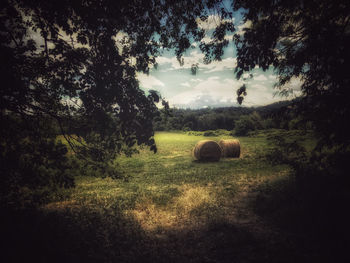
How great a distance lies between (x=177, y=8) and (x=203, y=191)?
23.5 ft

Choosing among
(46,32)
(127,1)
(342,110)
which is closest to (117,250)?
(46,32)

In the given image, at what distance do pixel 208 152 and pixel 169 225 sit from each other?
401 inches

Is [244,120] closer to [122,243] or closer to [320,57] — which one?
[320,57]

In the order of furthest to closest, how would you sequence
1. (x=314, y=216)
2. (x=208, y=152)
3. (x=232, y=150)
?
1. (x=232, y=150)
2. (x=208, y=152)
3. (x=314, y=216)

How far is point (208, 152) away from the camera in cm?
1502

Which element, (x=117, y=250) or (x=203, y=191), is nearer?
(x=117, y=250)

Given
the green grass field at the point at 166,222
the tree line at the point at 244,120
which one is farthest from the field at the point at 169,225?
the tree line at the point at 244,120

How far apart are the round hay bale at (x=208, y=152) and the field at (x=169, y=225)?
5.88 m

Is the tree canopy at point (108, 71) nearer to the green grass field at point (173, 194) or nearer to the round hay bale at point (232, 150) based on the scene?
the green grass field at point (173, 194)

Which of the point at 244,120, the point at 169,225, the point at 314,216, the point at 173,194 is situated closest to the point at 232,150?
the point at 173,194

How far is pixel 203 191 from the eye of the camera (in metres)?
8.03

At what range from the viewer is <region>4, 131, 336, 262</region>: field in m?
4.05

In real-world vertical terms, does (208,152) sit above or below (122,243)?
above

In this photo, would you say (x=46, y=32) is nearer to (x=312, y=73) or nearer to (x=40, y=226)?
(x=40, y=226)
